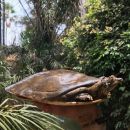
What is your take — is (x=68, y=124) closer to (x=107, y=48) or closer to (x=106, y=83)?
(x=106, y=83)

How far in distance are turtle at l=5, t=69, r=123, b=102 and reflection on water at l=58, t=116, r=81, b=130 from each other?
23cm

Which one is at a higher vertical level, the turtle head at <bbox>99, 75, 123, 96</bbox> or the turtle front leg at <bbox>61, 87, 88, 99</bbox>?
the turtle head at <bbox>99, 75, 123, 96</bbox>

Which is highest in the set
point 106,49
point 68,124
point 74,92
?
point 106,49

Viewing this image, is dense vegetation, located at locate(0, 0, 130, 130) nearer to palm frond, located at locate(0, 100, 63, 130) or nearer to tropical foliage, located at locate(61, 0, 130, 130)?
tropical foliage, located at locate(61, 0, 130, 130)

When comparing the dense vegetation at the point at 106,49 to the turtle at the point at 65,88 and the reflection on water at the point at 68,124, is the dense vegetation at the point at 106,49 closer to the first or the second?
the turtle at the point at 65,88

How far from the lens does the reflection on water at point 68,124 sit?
4367mm

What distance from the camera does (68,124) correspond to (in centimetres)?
440

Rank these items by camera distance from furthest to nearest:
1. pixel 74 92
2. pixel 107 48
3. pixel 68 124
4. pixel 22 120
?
pixel 107 48 → pixel 68 124 → pixel 74 92 → pixel 22 120

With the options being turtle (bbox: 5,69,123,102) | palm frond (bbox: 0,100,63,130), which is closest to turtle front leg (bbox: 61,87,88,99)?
turtle (bbox: 5,69,123,102)

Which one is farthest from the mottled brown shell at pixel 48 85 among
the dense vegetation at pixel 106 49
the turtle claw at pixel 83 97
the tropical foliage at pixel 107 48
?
the tropical foliage at pixel 107 48

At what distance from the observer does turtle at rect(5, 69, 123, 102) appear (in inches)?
168

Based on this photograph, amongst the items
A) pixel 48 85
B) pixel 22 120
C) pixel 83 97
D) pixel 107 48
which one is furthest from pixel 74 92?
pixel 107 48

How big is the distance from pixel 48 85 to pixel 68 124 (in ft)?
1.46

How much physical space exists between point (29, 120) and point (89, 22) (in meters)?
3.12
